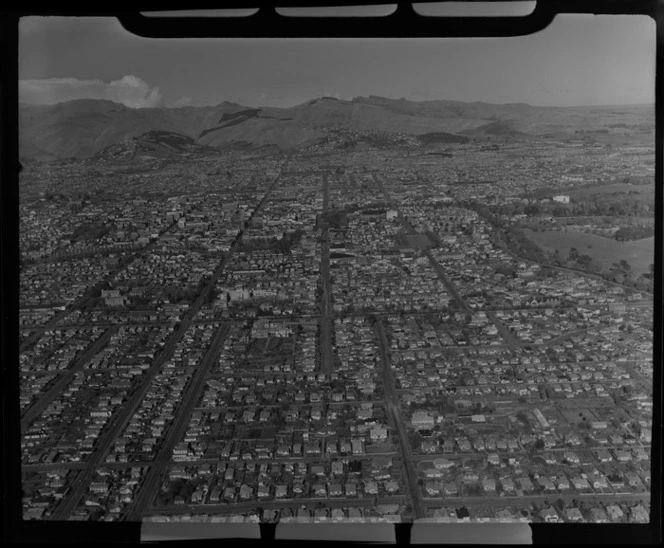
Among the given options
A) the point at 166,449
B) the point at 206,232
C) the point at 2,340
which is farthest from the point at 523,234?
the point at 2,340

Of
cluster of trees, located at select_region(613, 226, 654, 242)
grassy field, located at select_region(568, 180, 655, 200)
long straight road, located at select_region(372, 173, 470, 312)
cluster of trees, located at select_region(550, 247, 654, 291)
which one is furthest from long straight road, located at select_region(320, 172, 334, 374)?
cluster of trees, located at select_region(613, 226, 654, 242)

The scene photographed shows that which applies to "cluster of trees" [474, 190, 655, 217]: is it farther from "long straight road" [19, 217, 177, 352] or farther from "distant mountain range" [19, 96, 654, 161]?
"long straight road" [19, 217, 177, 352]

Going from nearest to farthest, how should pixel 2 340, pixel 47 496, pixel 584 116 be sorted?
pixel 2 340 → pixel 47 496 → pixel 584 116

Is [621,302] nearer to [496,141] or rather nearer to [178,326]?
[496,141]

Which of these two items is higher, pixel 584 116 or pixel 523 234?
pixel 584 116

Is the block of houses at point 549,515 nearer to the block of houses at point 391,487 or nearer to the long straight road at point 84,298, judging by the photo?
the block of houses at point 391,487

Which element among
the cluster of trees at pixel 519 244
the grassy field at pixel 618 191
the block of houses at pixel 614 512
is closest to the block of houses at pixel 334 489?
the block of houses at pixel 614 512
